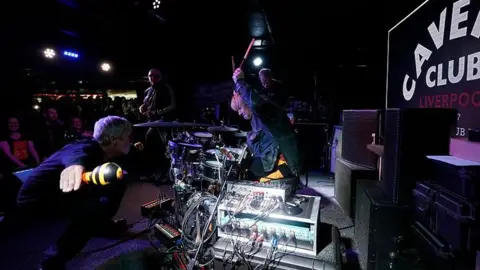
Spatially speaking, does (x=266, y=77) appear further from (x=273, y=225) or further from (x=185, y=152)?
(x=273, y=225)

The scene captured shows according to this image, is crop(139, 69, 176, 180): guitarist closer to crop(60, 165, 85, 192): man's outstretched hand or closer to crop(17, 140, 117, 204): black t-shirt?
crop(17, 140, 117, 204): black t-shirt

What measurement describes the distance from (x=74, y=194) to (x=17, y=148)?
2719 mm

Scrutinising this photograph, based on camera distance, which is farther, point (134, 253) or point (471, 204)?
point (134, 253)

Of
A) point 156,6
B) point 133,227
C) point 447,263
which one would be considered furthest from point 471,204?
point 156,6

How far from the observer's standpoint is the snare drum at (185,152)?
2956 millimetres

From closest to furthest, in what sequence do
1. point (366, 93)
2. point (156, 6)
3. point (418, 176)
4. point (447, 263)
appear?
point (447, 263) < point (418, 176) < point (156, 6) < point (366, 93)

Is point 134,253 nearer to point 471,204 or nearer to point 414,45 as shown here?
point 471,204

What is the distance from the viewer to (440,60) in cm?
319

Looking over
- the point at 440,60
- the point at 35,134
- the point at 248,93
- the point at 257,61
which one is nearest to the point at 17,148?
the point at 35,134

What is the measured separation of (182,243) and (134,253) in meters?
0.57

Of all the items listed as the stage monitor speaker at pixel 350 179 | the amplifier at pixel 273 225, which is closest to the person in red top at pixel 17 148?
the amplifier at pixel 273 225

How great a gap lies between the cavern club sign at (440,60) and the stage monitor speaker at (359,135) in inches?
30.9

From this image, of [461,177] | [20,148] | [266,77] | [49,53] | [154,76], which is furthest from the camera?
[49,53]

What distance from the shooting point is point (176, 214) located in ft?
9.73
